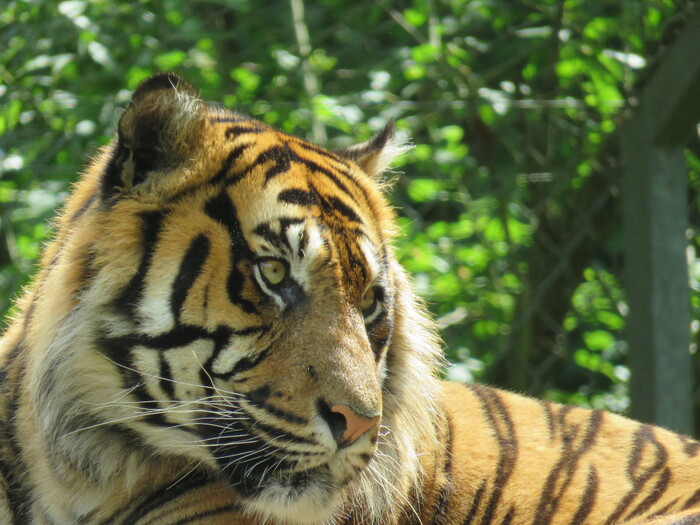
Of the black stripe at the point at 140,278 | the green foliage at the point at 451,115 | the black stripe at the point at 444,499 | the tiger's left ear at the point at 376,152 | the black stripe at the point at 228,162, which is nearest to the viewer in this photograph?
the black stripe at the point at 140,278

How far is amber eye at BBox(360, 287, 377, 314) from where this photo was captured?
171 cm

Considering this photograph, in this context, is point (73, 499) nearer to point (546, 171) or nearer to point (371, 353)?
point (371, 353)

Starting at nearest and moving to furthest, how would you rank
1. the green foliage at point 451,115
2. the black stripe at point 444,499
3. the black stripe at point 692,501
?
the black stripe at point 692,501 → the black stripe at point 444,499 → the green foliage at point 451,115

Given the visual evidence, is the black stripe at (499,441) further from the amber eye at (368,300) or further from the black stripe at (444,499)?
the amber eye at (368,300)

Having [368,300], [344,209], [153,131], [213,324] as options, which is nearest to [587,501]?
[368,300]

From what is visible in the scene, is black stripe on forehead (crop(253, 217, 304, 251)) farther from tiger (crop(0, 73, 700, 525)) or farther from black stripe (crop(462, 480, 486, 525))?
black stripe (crop(462, 480, 486, 525))

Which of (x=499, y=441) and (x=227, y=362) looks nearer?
(x=227, y=362)

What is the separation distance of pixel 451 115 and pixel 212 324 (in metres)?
2.55

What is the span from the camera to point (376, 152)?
212 cm

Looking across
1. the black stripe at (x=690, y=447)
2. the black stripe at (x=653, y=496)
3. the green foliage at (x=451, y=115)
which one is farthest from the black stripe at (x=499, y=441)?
the green foliage at (x=451, y=115)

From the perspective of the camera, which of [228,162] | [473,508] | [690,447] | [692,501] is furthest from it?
[690,447]

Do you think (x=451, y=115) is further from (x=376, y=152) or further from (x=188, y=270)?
(x=188, y=270)

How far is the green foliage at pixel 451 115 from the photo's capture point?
11.2ft

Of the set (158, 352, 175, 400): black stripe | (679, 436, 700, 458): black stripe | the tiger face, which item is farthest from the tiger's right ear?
(679, 436, 700, 458): black stripe
